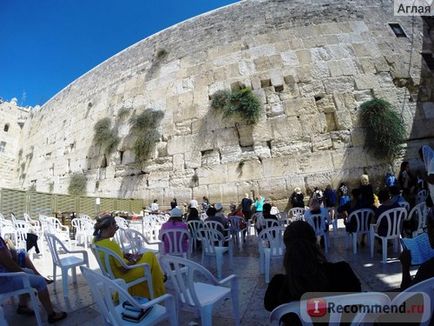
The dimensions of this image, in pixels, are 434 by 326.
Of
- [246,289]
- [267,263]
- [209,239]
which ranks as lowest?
[246,289]

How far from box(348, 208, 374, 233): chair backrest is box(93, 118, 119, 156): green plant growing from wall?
10.7 metres

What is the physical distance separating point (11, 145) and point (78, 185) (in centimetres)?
1105

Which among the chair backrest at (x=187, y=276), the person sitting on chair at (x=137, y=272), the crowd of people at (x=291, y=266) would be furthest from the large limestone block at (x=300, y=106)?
the chair backrest at (x=187, y=276)

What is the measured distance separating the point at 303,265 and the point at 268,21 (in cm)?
1233

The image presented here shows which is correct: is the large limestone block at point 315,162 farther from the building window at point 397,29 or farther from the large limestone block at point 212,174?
the building window at point 397,29

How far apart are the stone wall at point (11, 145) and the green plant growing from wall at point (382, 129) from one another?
19633 mm

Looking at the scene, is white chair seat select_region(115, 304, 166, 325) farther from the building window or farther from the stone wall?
the stone wall

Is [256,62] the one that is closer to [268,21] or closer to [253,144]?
[268,21]

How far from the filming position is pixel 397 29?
37.4ft

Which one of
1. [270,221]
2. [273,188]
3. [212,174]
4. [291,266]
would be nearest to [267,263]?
[270,221]

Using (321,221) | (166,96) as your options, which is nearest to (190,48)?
(166,96)

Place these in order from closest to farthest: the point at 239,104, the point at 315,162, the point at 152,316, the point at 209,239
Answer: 1. the point at 152,316
2. the point at 209,239
3. the point at 315,162
4. the point at 239,104

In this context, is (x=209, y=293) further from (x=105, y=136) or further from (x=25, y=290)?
(x=105, y=136)

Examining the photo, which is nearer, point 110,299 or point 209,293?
point 110,299
